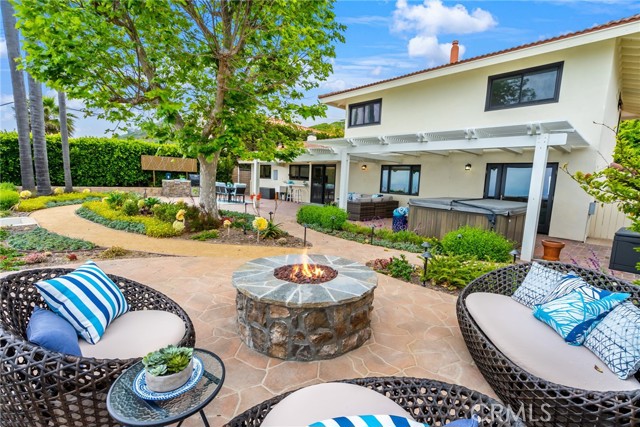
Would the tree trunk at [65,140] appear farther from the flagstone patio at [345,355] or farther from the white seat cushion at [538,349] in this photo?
the white seat cushion at [538,349]

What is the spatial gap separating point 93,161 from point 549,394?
720 inches

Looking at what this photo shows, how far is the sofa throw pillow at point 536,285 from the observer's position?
9.50ft

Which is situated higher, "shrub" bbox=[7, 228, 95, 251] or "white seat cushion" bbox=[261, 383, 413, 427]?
"white seat cushion" bbox=[261, 383, 413, 427]

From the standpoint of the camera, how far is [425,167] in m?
11.1

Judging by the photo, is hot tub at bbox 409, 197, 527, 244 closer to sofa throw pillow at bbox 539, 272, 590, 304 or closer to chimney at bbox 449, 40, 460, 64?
sofa throw pillow at bbox 539, 272, 590, 304

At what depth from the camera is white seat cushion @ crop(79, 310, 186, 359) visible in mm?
2006

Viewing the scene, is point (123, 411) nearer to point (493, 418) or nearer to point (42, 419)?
point (42, 419)

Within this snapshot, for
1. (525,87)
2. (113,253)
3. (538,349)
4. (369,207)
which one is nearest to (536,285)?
(538,349)

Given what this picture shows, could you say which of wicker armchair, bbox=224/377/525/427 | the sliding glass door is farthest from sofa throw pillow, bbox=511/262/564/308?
the sliding glass door

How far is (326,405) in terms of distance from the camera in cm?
154

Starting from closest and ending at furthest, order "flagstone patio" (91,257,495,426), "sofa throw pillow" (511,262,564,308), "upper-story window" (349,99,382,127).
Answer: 1. "flagstone patio" (91,257,495,426)
2. "sofa throw pillow" (511,262,564,308)
3. "upper-story window" (349,99,382,127)

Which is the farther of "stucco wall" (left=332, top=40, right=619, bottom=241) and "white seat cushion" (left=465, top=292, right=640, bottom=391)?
"stucco wall" (left=332, top=40, right=619, bottom=241)

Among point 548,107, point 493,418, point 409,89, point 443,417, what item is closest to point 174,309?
point 443,417

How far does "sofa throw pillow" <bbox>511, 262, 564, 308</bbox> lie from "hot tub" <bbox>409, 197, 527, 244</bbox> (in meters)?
4.26
